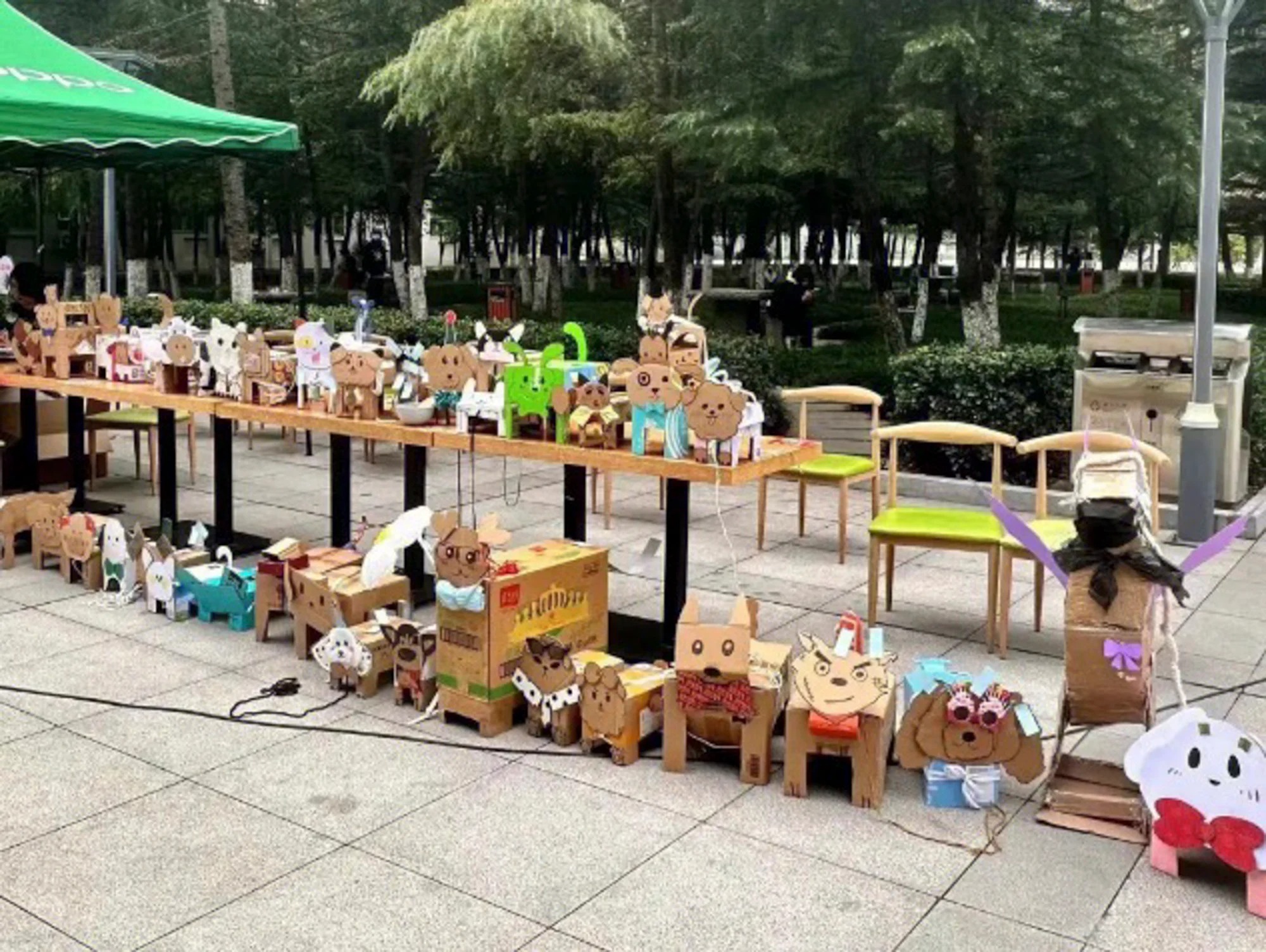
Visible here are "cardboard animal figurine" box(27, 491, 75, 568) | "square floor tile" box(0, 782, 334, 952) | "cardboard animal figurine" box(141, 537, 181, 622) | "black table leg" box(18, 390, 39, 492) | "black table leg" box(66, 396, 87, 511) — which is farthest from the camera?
"black table leg" box(18, 390, 39, 492)

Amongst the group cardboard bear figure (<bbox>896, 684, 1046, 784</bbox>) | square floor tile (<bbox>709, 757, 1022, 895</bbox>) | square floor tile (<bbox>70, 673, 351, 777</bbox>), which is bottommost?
square floor tile (<bbox>709, 757, 1022, 895</bbox>)

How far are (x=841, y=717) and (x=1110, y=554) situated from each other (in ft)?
3.02

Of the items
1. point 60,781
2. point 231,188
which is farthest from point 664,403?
point 231,188

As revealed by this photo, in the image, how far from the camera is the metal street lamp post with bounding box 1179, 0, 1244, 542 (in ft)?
25.1

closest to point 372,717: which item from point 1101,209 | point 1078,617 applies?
point 1078,617

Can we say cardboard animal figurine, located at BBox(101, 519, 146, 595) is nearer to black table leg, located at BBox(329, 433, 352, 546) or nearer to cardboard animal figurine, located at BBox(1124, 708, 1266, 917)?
black table leg, located at BBox(329, 433, 352, 546)

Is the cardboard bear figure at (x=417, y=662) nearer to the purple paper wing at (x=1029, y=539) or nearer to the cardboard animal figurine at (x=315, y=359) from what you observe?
the cardboard animal figurine at (x=315, y=359)

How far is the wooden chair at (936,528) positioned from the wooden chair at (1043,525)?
7cm

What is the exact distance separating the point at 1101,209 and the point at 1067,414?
7312 millimetres

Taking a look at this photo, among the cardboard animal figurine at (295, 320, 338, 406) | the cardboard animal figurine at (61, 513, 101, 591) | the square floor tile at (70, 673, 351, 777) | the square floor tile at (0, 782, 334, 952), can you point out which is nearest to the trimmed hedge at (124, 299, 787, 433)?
the cardboard animal figurine at (61, 513, 101, 591)

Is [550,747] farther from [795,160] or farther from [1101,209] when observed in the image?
[1101,209]

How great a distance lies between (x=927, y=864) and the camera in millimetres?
3617

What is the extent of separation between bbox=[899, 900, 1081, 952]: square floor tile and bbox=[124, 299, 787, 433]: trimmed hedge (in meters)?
6.54

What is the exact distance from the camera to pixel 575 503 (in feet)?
19.0
